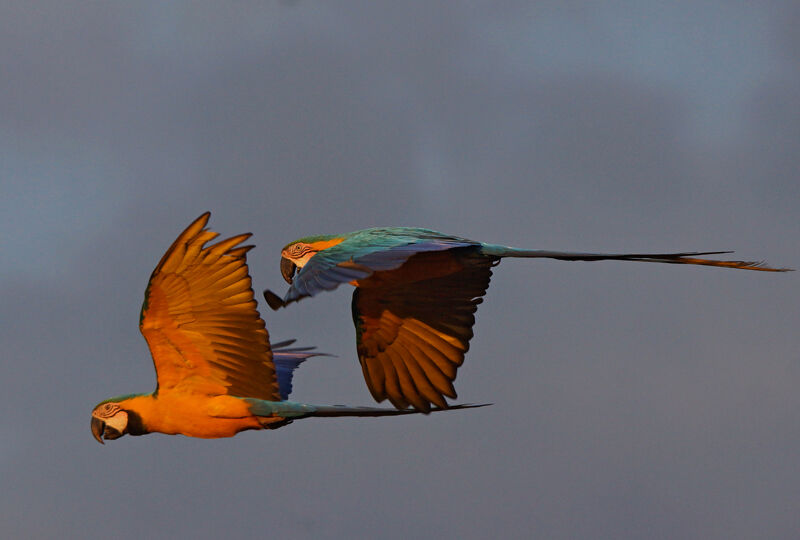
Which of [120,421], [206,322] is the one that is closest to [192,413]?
[120,421]

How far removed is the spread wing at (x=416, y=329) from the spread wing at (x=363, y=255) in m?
0.83

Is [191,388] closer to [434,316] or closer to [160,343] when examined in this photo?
[160,343]

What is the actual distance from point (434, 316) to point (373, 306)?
64cm

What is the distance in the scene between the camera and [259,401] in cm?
1285

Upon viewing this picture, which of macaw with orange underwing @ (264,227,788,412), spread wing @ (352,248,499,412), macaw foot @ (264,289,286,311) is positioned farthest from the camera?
spread wing @ (352,248,499,412)

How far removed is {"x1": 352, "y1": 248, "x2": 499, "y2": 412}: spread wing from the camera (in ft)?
46.5

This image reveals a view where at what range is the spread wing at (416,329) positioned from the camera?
46.5 ft

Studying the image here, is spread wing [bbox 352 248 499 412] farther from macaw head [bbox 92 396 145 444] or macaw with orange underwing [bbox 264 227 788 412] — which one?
macaw head [bbox 92 396 145 444]

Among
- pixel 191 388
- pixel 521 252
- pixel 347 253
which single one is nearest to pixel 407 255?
pixel 347 253

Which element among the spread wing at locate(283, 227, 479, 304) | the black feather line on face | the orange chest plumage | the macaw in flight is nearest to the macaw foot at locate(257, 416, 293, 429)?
the macaw in flight

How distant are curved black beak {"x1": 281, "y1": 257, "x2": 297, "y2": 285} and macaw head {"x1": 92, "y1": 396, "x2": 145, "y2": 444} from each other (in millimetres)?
2210

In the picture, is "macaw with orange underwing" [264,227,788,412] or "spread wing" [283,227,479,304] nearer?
"spread wing" [283,227,479,304]

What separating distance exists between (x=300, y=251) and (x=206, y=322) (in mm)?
1865

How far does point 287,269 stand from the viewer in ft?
46.7
